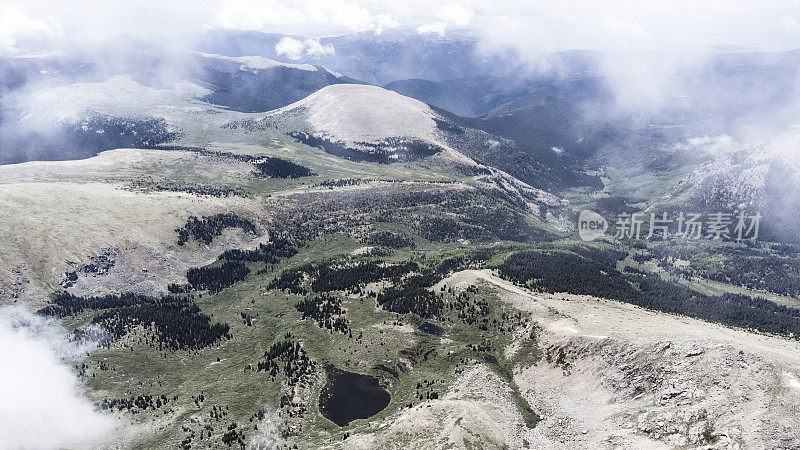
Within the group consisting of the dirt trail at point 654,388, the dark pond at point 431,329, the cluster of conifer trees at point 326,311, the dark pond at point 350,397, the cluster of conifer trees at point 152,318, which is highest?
the dirt trail at point 654,388

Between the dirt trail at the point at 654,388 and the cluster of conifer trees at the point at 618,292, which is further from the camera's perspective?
the cluster of conifer trees at the point at 618,292

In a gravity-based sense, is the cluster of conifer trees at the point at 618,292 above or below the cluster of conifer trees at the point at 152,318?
above

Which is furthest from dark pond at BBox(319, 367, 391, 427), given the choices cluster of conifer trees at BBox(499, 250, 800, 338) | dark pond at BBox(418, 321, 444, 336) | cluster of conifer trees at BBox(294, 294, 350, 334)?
cluster of conifer trees at BBox(499, 250, 800, 338)

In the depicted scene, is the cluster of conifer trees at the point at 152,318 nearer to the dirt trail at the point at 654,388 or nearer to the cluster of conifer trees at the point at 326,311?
the cluster of conifer trees at the point at 326,311

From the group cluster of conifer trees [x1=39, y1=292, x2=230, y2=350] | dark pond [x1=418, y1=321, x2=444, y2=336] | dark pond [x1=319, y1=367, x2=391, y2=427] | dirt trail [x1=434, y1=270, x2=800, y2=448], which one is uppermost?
dirt trail [x1=434, y1=270, x2=800, y2=448]

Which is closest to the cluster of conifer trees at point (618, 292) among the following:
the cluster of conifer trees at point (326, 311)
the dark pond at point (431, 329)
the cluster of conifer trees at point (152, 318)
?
the dark pond at point (431, 329)

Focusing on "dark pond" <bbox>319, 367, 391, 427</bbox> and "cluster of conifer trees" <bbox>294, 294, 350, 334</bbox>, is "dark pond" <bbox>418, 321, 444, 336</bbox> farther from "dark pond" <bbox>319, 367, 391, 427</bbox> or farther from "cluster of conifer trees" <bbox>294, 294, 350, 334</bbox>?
"dark pond" <bbox>319, 367, 391, 427</bbox>

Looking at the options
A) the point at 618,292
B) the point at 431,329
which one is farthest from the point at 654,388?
the point at 618,292
